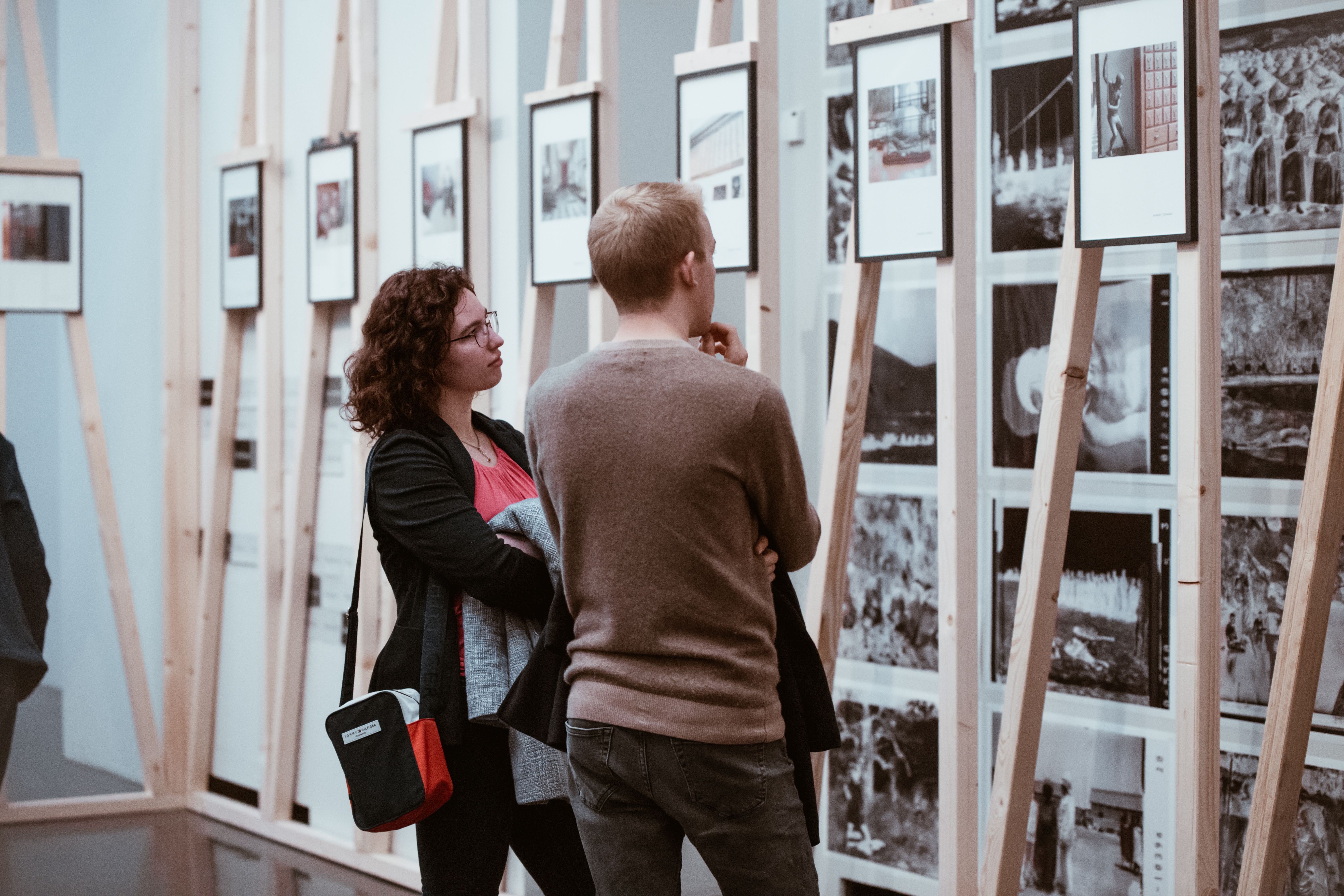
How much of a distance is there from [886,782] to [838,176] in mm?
1700

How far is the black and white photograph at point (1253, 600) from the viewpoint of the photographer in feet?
9.42

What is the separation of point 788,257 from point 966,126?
3.76 feet

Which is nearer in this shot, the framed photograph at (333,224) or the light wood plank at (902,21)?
the light wood plank at (902,21)

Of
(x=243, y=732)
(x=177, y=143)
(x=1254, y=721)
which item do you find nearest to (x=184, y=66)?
(x=177, y=143)

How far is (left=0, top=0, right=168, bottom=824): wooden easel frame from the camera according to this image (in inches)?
179

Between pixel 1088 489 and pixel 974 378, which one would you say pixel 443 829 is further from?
pixel 1088 489

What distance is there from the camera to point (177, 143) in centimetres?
481

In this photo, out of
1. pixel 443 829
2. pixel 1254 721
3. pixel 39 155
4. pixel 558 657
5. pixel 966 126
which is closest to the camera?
pixel 558 657

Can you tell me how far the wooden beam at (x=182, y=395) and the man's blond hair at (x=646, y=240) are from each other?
3639mm

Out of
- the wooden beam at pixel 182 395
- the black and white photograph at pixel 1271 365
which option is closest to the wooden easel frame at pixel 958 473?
the black and white photograph at pixel 1271 365

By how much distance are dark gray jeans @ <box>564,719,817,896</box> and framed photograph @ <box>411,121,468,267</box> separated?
7.50ft

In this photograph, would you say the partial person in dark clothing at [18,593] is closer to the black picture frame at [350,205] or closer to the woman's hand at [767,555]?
the black picture frame at [350,205]

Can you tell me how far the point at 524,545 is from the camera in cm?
209

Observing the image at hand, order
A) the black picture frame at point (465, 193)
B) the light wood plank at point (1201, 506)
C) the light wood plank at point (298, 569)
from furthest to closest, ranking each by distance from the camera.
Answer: the light wood plank at point (298, 569), the black picture frame at point (465, 193), the light wood plank at point (1201, 506)
